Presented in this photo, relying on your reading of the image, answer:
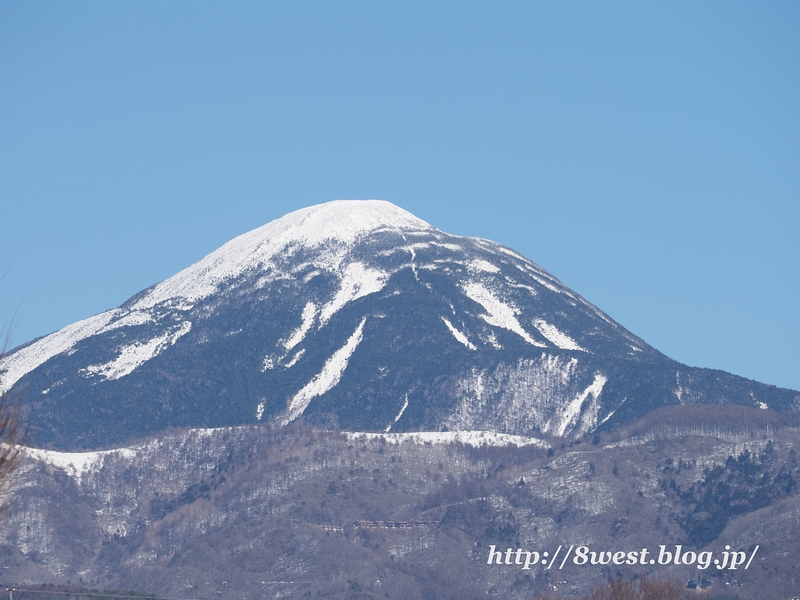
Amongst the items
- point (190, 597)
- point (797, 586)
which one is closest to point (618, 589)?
point (797, 586)

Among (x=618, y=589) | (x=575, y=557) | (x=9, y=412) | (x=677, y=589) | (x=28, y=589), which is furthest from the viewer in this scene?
(x=575, y=557)

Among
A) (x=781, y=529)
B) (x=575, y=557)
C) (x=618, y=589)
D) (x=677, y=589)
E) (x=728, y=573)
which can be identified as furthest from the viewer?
(x=575, y=557)

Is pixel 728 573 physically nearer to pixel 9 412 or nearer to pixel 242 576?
pixel 242 576

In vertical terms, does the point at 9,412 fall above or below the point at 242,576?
above

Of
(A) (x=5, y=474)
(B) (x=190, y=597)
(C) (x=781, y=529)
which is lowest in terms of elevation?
(B) (x=190, y=597)

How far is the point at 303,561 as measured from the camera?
654ft

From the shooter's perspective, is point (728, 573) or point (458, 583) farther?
point (458, 583)

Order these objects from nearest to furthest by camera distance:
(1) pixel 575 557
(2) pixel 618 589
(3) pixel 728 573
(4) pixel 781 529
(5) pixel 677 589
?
(2) pixel 618 589, (5) pixel 677 589, (3) pixel 728 573, (4) pixel 781 529, (1) pixel 575 557

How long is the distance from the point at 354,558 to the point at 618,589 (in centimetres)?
11274

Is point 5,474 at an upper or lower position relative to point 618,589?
upper

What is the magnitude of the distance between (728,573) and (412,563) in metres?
46.6

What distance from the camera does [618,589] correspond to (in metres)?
89.1

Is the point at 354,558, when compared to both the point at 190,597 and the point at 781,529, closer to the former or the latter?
the point at 190,597

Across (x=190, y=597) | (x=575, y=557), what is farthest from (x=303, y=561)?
(x=575, y=557)
